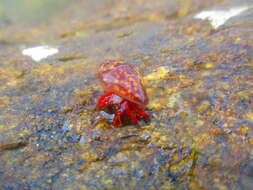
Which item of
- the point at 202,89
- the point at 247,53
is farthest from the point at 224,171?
the point at 247,53

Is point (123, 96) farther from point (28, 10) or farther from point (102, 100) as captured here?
point (28, 10)

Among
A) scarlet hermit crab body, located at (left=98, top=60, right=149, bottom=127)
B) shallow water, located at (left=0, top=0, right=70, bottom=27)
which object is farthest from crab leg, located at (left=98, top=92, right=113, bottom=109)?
shallow water, located at (left=0, top=0, right=70, bottom=27)

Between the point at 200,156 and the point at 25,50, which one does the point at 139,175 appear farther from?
the point at 25,50

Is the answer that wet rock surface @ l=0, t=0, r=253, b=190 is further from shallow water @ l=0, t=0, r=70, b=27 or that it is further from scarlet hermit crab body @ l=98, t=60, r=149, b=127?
shallow water @ l=0, t=0, r=70, b=27

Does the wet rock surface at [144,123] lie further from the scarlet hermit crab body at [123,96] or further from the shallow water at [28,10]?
the shallow water at [28,10]

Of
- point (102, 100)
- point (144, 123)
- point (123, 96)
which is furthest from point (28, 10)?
point (144, 123)

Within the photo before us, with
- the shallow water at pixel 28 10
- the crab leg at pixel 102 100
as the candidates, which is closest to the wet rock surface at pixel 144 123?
the crab leg at pixel 102 100
